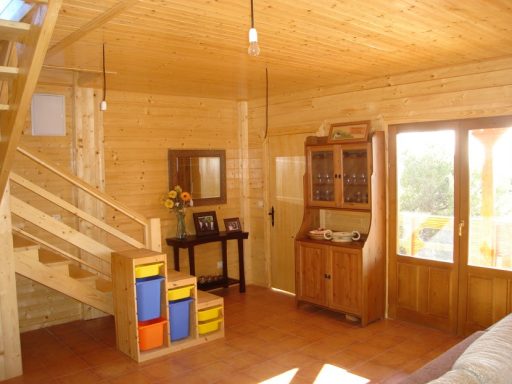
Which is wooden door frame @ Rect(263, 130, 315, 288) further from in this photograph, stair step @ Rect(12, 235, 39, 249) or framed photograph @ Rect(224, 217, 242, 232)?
stair step @ Rect(12, 235, 39, 249)

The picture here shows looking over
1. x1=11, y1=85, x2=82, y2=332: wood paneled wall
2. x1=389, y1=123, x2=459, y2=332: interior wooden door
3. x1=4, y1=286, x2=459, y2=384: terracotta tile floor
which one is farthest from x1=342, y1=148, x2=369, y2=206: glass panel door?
x1=11, y1=85, x2=82, y2=332: wood paneled wall

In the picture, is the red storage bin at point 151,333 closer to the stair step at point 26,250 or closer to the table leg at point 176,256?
the stair step at point 26,250

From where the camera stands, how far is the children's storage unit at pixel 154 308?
4023 mm

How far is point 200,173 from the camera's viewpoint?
6008mm

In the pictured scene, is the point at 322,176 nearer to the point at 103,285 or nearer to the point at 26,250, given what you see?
the point at 103,285

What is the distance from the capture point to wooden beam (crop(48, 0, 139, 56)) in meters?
2.49

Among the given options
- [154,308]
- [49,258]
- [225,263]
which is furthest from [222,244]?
[49,258]

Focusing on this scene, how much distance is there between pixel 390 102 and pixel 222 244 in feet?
8.93

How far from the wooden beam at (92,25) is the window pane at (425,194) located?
313 cm

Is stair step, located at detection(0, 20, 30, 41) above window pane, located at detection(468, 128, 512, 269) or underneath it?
above

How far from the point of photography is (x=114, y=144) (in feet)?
17.4

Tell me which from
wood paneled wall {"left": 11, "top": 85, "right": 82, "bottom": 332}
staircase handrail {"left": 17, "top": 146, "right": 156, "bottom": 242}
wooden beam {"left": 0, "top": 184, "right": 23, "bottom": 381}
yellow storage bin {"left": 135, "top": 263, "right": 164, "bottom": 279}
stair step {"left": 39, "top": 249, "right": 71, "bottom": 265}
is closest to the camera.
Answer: wooden beam {"left": 0, "top": 184, "right": 23, "bottom": 381}

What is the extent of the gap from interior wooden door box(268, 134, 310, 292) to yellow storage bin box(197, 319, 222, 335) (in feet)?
5.43

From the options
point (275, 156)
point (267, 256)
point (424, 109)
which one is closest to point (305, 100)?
point (275, 156)
